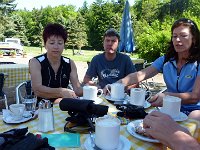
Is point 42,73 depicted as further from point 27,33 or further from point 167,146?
point 27,33

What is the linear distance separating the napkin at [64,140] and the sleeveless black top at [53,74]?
1.23 metres

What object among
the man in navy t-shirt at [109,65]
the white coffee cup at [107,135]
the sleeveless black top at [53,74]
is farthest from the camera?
the man in navy t-shirt at [109,65]

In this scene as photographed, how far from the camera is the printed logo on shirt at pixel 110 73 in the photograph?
3082 mm

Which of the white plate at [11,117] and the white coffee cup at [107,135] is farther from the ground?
the white coffee cup at [107,135]

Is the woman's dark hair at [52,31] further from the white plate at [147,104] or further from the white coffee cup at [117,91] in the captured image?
the white plate at [147,104]

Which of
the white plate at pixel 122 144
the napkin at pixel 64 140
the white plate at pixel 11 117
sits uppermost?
the white plate at pixel 11 117

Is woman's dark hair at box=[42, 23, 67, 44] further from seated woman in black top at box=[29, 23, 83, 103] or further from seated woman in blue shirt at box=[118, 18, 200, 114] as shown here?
seated woman in blue shirt at box=[118, 18, 200, 114]

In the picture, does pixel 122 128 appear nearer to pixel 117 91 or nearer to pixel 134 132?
pixel 134 132

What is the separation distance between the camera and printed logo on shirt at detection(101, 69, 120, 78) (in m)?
3.08

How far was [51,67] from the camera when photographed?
2408 millimetres

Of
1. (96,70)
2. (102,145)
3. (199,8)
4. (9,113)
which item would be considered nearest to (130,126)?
(102,145)

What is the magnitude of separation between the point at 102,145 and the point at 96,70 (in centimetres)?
216

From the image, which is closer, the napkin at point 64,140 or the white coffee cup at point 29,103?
the napkin at point 64,140

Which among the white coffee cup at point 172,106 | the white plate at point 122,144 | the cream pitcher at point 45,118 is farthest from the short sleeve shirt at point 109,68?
the white plate at point 122,144
